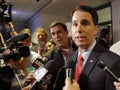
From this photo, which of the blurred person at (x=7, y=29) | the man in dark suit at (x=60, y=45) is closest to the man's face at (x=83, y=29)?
the blurred person at (x=7, y=29)

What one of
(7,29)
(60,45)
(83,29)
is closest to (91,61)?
(83,29)

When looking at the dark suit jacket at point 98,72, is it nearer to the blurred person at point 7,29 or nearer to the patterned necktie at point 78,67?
the patterned necktie at point 78,67

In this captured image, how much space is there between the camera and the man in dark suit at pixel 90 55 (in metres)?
1.11

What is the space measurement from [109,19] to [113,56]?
5082mm

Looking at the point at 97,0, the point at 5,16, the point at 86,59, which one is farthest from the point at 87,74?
the point at 97,0

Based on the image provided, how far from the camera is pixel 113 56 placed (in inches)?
45.1

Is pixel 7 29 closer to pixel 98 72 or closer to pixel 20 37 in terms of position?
pixel 20 37

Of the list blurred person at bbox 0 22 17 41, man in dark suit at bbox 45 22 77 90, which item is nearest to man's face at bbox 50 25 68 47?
man in dark suit at bbox 45 22 77 90

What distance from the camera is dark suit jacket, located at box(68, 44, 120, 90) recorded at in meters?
1.09

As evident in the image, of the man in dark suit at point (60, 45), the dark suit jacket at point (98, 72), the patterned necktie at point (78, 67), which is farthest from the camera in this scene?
the man in dark suit at point (60, 45)

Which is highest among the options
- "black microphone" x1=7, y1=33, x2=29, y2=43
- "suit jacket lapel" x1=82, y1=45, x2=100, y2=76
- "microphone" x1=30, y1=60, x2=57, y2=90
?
"black microphone" x1=7, y1=33, x2=29, y2=43

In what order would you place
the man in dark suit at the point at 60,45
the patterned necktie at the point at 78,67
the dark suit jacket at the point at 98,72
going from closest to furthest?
1. the dark suit jacket at the point at 98,72
2. the patterned necktie at the point at 78,67
3. the man in dark suit at the point at 60,45

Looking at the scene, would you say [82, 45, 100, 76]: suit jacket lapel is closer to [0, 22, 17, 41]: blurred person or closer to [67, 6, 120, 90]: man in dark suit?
[67, 6, 120, 90]: man in dark suit

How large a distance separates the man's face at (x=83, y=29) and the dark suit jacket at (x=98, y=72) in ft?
0.21
